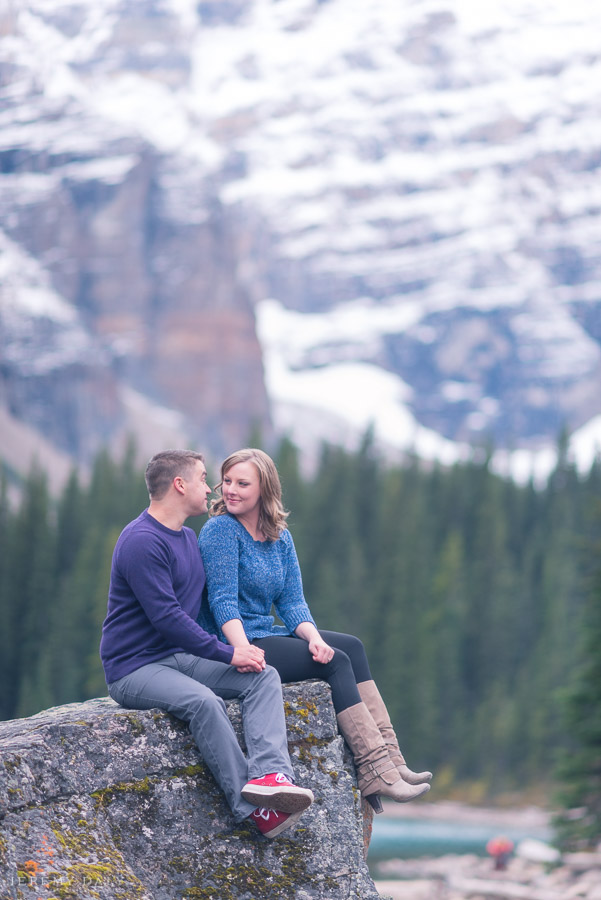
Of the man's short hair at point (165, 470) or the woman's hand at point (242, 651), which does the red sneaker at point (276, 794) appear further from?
the man's short hair at point (165, 470)

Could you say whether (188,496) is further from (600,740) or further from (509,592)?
(509,592)

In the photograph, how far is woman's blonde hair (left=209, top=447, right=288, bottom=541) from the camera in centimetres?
713

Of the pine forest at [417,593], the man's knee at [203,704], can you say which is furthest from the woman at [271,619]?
the pine forest at [417,593]

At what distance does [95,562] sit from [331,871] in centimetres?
6737

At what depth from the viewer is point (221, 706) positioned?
6328 millimetres

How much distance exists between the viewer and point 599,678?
23.4 meters

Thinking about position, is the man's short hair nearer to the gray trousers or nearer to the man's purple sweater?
the man's purple sweater

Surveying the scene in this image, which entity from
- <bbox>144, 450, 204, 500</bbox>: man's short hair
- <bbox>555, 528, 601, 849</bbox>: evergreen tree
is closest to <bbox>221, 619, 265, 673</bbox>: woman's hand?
<bbox>144, 450, 204, 500</bbox>: man's short hair

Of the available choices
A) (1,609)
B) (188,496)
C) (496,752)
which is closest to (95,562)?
(1,609)

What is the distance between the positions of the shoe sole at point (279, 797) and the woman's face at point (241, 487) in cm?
172

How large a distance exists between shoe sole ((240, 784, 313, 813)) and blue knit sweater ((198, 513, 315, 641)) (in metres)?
1.14

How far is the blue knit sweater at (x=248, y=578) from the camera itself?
6.95 meters

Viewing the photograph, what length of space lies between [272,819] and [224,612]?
4.08 feet

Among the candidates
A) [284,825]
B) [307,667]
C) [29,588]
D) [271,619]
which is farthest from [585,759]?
[29,588]
